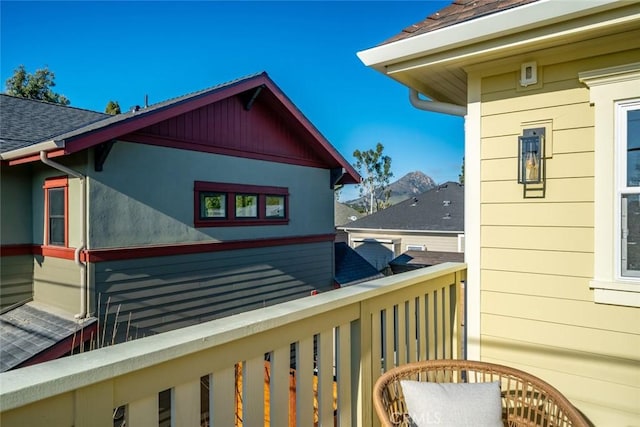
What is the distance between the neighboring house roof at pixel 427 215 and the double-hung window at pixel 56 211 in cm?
1286

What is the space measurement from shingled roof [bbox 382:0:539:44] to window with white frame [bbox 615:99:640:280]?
813 mm

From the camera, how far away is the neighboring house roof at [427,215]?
1603 cm

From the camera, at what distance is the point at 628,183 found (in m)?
2.08

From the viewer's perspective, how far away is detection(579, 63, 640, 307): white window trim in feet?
6.81

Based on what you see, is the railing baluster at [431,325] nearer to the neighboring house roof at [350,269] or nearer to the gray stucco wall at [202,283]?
the gray stucco wall at [202,283]

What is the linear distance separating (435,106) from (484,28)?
95 centimetres

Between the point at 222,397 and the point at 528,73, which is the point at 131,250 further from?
the point at 528,73

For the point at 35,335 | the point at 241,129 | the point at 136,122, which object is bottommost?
the point at 35,335

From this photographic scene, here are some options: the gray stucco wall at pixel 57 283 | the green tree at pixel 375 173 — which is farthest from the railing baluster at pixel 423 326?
the green tree at pixel 375 173

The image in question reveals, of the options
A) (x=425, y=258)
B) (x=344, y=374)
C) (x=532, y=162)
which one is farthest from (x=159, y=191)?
(x=425, y=258)

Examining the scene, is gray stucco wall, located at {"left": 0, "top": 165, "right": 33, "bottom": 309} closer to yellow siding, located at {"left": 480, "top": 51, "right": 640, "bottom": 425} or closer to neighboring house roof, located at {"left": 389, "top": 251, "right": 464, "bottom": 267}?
yellow siding, located at {"left": 480, "top": 51, "right": 640, "bottom": 425}

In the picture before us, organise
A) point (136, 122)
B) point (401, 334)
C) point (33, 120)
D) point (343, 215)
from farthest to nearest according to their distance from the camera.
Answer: point (343, 215) < point (33, 120) < point (136, 122) < point (401, 334)

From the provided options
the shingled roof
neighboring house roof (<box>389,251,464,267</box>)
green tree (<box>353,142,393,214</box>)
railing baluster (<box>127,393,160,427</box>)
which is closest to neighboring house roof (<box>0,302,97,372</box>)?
railing baluster (<box>127,393,160,427</box>)

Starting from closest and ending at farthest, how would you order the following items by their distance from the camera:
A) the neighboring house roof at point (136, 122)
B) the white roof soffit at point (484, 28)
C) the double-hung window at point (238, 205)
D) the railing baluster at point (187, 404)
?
the railing baluster at point (187, 404), the white roof soffit at point (484, 28), the neighboring house roof at point (136, 122), the double-hung window at point (238, 205)
